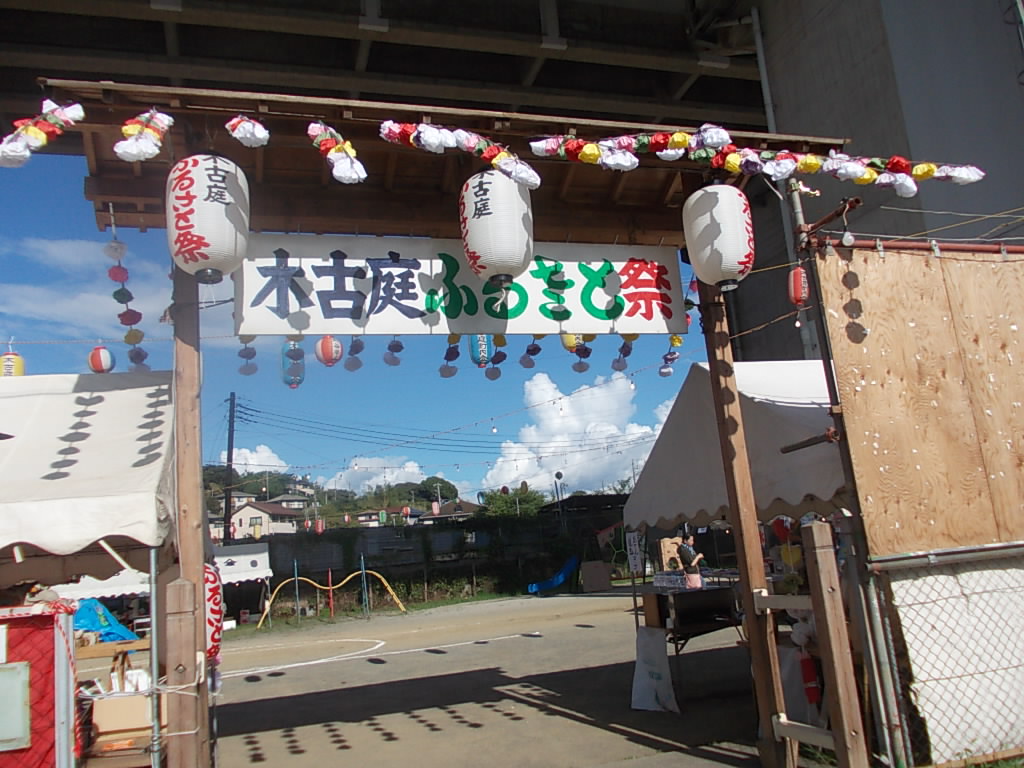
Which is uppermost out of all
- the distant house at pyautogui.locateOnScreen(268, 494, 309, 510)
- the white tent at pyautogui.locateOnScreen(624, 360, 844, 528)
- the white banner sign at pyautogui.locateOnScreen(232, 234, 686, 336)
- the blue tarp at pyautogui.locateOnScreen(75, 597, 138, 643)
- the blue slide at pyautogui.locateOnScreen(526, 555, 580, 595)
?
the distant house at pyautogui.locateOnScreen(268, 494, 309, 510)

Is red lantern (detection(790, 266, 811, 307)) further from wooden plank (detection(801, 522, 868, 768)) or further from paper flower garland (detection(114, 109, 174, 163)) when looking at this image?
paper flower garland (detection(114, 109, 174, 163))

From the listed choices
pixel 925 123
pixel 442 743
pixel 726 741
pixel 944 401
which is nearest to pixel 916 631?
pixel 944 401

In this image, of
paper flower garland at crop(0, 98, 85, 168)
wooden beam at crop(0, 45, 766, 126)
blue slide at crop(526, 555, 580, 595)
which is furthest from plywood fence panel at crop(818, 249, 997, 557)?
blue slide at crop(526, 555, 580, 595)

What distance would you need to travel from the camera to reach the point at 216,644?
17.6 ft

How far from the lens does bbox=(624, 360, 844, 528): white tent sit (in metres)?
5.96

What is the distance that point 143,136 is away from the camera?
4.43 metres

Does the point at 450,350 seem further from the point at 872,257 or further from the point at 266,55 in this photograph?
the point at 266,55

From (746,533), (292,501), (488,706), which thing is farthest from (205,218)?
(292,501)

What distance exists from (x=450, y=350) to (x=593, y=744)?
373 cm

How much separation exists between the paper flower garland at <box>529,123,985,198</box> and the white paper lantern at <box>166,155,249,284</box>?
2.30 m

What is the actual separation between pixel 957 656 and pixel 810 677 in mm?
1246

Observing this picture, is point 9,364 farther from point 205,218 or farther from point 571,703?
point 571,703

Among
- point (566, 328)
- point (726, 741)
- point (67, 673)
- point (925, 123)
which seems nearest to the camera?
point (67, 673)

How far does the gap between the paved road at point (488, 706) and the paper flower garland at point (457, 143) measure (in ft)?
15.3
